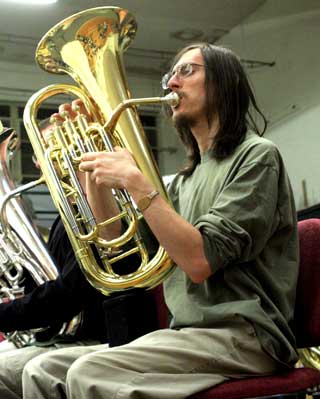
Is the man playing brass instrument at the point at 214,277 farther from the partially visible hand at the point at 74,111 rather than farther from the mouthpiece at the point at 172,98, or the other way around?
the partially visible hand at the point at 74,111

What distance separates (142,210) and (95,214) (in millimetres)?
289

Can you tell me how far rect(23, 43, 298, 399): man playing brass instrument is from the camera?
1300mm

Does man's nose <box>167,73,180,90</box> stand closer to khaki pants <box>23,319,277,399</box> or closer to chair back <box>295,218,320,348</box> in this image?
chair back <box>295,218,320,348</box>

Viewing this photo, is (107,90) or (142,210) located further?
(107,90)

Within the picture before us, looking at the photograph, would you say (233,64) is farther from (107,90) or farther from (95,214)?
(95,214)

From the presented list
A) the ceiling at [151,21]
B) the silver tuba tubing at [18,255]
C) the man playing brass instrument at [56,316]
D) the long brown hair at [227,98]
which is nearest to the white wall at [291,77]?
the ceiling at [151,21]

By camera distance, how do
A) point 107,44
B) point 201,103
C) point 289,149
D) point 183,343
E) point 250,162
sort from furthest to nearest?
point 289,149
point 107,44
point 201,103
point 250,162
point 183,343

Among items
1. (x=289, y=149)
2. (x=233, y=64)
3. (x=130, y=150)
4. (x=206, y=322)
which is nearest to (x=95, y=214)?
(x=130, y=150)

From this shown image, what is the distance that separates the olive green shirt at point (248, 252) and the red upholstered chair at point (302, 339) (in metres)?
0.04

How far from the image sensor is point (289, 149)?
6.36 m

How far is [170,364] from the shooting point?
4.31ft

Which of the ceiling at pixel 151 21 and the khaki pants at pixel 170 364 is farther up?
the ceiling at pixel 151 21

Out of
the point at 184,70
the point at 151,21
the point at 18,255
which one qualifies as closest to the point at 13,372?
the point at 18,255

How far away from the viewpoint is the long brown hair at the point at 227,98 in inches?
62.1
